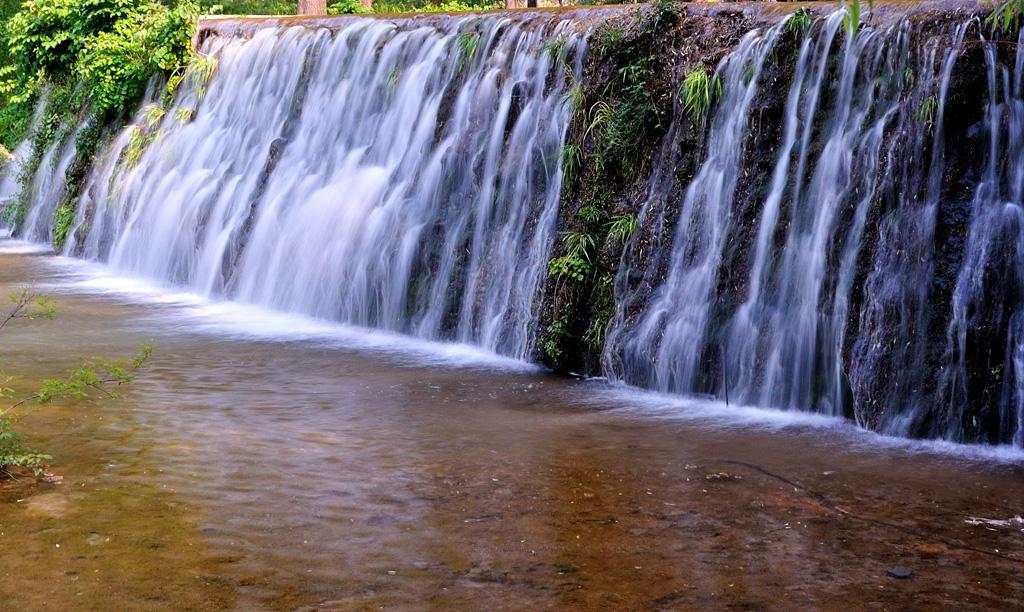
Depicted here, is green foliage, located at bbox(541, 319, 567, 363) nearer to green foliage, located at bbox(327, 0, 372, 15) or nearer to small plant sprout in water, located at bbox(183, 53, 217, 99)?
small plant sprout in water, located at bbox(183, 53, 217, 99)

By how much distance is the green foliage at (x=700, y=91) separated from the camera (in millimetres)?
9000

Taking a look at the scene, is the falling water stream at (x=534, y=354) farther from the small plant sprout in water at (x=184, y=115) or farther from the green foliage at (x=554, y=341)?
the small plant sprout in water at (x=184, y=115)

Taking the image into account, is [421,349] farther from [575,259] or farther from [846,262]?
[846,262]

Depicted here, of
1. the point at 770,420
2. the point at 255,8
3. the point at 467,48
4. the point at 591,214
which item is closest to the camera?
the point at 770,420

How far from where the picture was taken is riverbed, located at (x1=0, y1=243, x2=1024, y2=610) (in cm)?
479

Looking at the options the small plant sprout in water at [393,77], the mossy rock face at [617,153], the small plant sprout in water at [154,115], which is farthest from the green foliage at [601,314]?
the small plant sprout in water at [154,115]

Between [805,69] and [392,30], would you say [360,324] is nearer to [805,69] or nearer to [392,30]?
[392,30]

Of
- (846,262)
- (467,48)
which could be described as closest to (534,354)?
(846,262)

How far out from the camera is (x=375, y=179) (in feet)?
37.8

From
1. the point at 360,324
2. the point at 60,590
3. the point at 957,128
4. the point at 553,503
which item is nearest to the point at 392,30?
the point at 360,324

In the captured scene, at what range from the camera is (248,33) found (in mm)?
15516

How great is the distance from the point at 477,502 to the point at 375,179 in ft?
20.0

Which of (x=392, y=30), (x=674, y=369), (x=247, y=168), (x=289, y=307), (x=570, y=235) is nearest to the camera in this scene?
(x=674, y=369)

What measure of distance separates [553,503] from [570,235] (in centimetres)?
386
